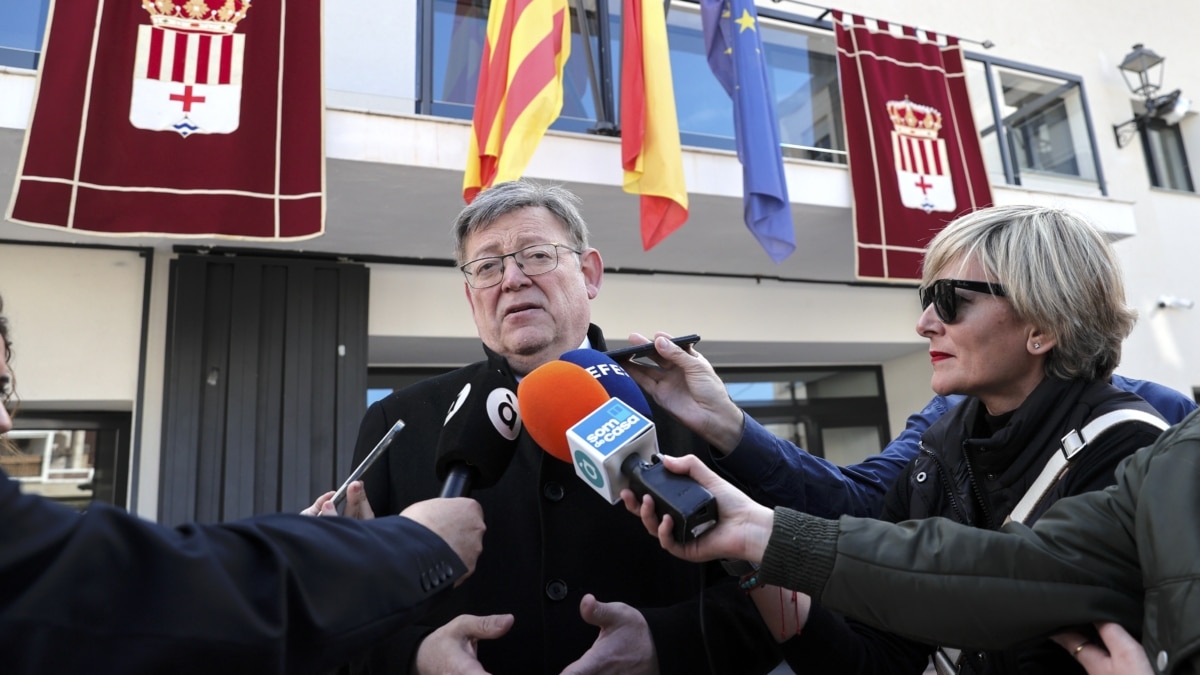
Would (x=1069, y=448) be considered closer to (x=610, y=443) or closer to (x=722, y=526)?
(x=722, y=526)

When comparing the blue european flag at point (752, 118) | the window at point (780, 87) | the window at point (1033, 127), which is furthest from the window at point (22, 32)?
the window at point (1033, 127)

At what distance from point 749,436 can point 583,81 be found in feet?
14.4

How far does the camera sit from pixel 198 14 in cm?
473

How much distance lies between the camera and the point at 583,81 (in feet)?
19.3

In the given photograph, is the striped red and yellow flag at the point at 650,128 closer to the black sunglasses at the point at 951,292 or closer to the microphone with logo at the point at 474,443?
the black sunglasses at the point at 951,292

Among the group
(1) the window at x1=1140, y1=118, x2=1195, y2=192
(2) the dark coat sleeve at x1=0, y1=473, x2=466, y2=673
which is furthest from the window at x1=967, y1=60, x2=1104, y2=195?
(2) the dark coat sleeve at x1=0, y1=473, x2=466, y2=673

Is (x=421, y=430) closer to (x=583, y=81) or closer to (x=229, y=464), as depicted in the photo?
(x=229, y=464)

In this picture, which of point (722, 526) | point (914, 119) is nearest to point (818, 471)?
point (722, 526)

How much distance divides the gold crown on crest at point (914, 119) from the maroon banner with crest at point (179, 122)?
4.06 meters

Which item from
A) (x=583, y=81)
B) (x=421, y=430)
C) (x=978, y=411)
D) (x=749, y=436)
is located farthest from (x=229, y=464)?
(x=978, y=411)

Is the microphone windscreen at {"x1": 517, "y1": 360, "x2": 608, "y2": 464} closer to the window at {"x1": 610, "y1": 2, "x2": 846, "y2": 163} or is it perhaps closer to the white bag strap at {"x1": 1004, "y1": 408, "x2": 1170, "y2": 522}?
the white bag strap at {"x1": 1004, "y1": 408, "x2": 1170, "y2": 522}

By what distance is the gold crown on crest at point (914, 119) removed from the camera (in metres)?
6.42

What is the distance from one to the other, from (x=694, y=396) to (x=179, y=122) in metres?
3.77

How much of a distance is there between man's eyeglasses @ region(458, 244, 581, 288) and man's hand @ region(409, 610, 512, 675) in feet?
2.88
